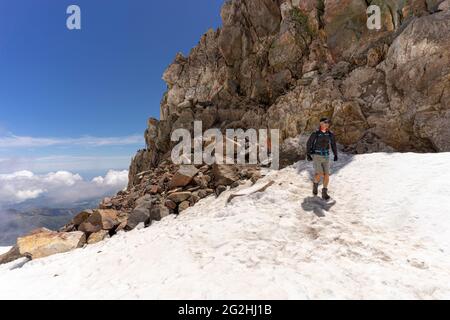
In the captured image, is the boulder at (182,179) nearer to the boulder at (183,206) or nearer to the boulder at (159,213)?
the boulder at (183,206)

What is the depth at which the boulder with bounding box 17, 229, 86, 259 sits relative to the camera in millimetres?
11273

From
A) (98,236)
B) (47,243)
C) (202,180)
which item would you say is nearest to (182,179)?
(202,180)

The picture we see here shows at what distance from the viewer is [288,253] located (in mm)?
6793

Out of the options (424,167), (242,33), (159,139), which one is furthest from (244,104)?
(424,167)

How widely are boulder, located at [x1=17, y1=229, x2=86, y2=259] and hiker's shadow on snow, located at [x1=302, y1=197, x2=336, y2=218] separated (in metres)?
11.4

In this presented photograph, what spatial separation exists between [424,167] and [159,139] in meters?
33.2

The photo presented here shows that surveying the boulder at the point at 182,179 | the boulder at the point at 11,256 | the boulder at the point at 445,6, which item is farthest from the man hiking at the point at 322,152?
the boulder at the point at 445,6

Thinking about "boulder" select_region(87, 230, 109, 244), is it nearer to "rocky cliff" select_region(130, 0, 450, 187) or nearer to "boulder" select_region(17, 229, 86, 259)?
"boulder" select_region(17, 229, 86, 259)

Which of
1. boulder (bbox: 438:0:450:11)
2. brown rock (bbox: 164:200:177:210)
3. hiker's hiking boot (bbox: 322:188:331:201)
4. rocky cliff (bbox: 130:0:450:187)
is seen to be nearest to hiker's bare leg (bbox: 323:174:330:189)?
hiker's hiking boot (bbox: 322:188:331:201)

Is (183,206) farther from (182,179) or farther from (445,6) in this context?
(445,6)

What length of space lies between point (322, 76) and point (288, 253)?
2267cm
